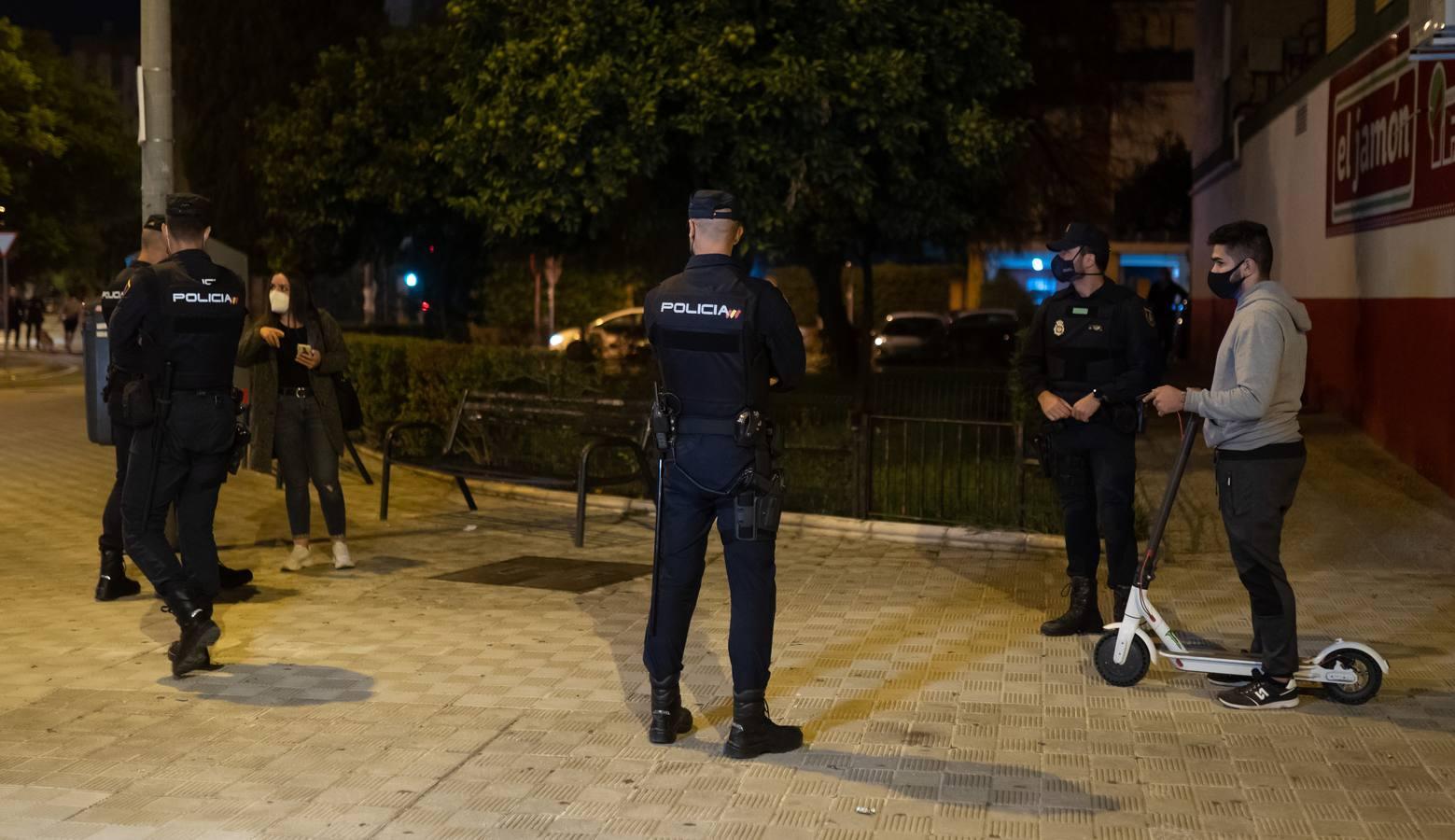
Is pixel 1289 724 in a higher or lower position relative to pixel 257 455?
lower

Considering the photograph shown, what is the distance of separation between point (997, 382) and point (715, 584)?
10285 millimetres

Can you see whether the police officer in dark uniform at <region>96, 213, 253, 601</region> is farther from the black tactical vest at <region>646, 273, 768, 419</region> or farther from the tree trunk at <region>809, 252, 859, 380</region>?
the tree trunk at <region>809, 252, 859, 380</region>

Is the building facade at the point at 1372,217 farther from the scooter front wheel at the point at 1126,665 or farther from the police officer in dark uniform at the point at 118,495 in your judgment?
the police officer in dark uniform at the point at 118,495

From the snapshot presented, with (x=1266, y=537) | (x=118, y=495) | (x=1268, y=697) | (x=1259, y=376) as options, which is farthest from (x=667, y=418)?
(x=118, y=495)

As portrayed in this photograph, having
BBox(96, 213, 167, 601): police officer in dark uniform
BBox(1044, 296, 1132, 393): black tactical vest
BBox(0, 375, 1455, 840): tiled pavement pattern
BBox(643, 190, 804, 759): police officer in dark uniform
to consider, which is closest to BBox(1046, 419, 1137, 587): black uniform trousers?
BBox(1044, 296, 1132, 393): black tactical vest

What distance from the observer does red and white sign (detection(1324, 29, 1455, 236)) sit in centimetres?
1238

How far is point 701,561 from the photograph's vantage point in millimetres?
5996

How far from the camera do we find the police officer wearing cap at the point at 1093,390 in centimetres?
746

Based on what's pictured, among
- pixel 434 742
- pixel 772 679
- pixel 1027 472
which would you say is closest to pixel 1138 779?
pixel 772 679

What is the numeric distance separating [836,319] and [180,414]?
20534mm

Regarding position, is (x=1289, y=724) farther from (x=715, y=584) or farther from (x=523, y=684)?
(x=715, y=584)

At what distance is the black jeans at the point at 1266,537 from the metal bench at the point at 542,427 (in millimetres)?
4994

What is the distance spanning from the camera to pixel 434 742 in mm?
6039

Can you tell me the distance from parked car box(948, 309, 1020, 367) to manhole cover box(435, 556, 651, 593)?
25353 mm
